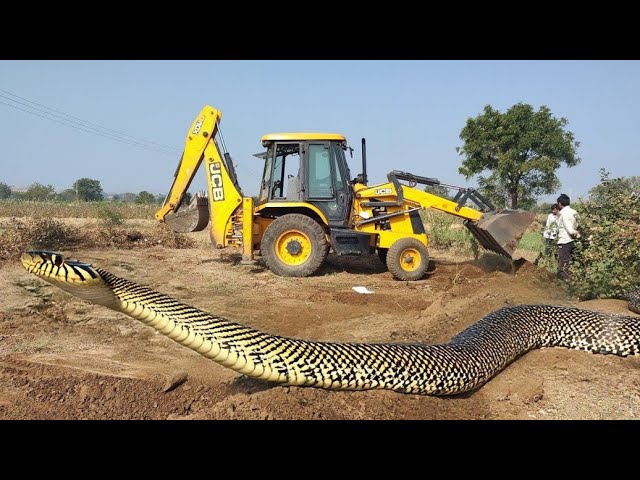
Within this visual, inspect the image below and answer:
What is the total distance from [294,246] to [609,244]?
22.9 feet

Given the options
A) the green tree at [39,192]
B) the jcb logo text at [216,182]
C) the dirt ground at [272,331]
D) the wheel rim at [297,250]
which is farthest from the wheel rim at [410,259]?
the green tree at [39,192]

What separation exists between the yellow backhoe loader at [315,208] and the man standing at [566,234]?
6.56 feet

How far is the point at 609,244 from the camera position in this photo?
8500 millimetres

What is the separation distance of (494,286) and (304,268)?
183 inches

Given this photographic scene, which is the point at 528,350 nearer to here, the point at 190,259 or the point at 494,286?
the point at 494,286

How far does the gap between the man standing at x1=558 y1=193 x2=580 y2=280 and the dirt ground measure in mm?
449


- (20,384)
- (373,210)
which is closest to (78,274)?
(20,384)

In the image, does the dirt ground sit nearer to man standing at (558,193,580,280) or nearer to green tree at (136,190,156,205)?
man standing at (558,193,580,280)

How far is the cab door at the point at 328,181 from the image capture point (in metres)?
12.7

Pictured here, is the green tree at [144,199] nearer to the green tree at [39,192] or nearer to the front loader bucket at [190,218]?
the green tree at [39,192]

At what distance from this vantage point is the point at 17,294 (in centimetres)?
878

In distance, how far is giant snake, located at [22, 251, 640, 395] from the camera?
3725mm

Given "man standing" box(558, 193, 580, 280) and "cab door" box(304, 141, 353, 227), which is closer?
"man standing" box(558, 193, 580, 280)

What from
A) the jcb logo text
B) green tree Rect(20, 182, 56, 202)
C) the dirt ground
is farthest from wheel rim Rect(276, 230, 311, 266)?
green tree Rect(20, 182, 56, 202)
